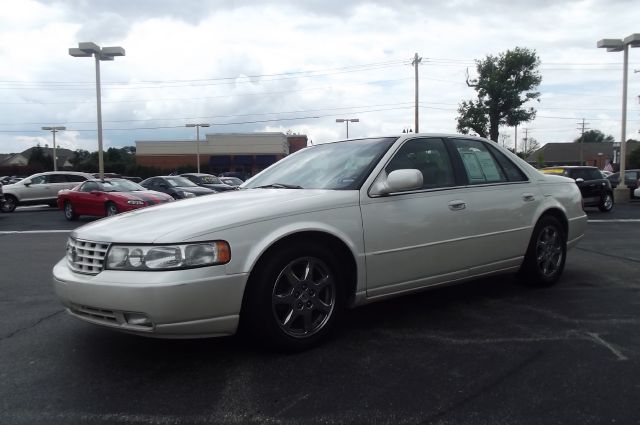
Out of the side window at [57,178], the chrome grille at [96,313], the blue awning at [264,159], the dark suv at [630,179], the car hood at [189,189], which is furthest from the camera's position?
the blue awning at [264,159]

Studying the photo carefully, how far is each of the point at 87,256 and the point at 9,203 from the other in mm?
20129

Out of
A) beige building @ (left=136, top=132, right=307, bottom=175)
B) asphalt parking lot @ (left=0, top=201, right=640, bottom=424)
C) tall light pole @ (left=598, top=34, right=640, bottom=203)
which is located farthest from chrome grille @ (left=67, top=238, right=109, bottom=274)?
beige building @ (left=136, top=132, right=307, bottom=175)

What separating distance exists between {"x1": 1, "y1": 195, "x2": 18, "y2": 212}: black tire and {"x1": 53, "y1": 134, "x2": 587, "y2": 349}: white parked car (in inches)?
762

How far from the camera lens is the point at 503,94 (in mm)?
45719

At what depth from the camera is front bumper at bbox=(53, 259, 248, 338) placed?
10.1ft

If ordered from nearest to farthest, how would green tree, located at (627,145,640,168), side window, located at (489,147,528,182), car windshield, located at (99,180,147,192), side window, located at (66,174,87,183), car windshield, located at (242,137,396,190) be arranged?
1. car windshield, located at (242,137,396,190)
2. side window, located at (489,147,528,182)
3. car windshield, located at (99,180,147,192)
4. side window, located at (66,174,87,183)
5. green tree, located at (627,145,640,168)

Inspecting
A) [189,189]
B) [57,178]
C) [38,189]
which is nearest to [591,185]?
[189,189]

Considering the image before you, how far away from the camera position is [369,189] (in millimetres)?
3936

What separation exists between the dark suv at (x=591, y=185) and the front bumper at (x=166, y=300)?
1482 cm

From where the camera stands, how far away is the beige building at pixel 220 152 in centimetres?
6756

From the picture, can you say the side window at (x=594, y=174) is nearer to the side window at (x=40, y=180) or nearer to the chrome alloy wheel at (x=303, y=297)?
the chrome alloy wheel at (x=303, y=297)

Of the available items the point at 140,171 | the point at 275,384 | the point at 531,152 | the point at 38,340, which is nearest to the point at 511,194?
the point at 275,384

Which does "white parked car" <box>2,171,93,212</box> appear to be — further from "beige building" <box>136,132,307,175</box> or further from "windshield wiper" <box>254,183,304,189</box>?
"beige building" <box>136,132,307,175</box>

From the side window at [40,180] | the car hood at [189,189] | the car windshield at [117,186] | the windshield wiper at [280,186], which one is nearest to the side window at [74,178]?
the side window at [40,180]
